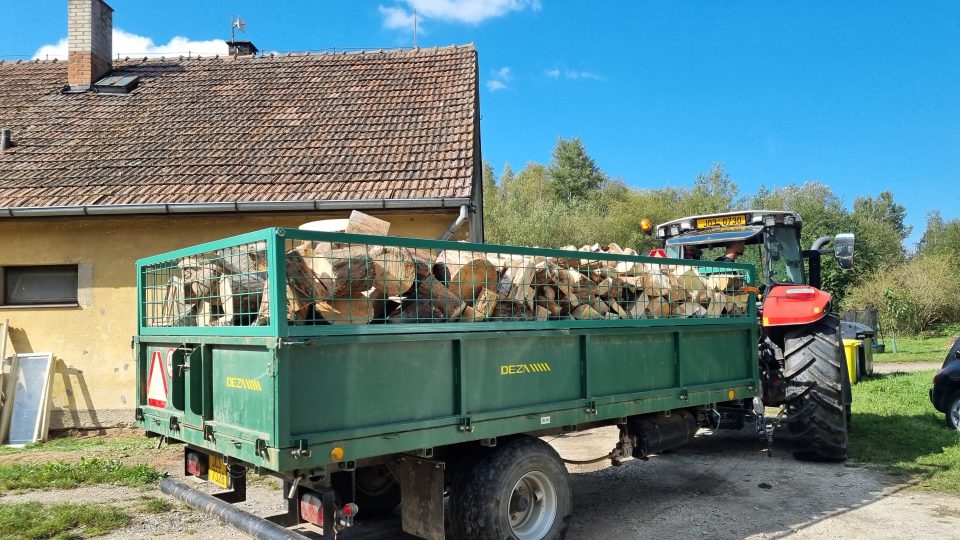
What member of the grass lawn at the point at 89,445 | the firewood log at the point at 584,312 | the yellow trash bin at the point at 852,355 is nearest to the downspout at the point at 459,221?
the firewood log at the point at 584,312

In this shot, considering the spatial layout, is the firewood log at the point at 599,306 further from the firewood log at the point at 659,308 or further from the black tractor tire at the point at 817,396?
the black tractor tire at the point at 817,396

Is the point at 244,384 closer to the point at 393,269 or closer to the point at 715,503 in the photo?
the point at 393,269

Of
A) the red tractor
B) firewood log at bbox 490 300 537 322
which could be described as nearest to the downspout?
the red tractor

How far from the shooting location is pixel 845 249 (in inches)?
278

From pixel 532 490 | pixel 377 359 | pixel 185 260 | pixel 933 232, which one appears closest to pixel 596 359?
pixel 532 490

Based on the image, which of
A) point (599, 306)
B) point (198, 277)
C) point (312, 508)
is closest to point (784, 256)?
point (599, 306)

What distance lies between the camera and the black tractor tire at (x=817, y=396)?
6758mm

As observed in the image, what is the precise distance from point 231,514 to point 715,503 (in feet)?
12.8

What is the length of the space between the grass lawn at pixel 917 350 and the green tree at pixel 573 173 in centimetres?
2407

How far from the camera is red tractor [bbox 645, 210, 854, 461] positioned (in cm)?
678

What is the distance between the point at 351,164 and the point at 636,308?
6.07 metres

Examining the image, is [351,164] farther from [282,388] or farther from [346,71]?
[282,388]

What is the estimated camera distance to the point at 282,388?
3.29 metres

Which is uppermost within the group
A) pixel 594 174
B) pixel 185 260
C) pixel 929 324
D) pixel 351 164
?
pixel 594 174
